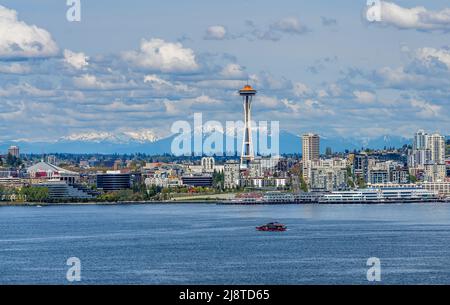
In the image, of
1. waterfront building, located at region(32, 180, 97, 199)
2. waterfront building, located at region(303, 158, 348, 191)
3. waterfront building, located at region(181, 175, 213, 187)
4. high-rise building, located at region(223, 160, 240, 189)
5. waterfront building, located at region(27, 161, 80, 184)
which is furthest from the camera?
waterfront building, located at region(181, 175, 213, 187)

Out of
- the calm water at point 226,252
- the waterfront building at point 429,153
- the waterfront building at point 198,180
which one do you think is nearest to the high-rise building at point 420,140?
the waterfront building at point 429,153

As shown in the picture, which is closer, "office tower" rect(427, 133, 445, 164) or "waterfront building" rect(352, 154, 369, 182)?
"waterfront building" rect(352, 154, 369, 182)

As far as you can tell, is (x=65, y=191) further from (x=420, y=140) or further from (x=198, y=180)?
(x=420, y=140)

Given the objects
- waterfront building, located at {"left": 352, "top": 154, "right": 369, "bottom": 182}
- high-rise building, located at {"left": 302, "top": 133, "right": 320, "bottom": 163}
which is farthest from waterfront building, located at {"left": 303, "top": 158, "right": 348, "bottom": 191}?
high-rise building, located at {"left": 302, "top": 133, "right": 320, "bottom": 163}

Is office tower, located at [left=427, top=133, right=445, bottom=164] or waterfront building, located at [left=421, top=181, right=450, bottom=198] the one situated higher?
office tower, located at [left=427, top=133, right=445, bottom=164]

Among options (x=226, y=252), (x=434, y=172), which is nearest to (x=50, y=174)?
(x=434, y=172)

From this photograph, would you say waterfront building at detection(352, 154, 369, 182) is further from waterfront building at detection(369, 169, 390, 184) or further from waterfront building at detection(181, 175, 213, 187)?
waterfront building at detection(181, 175, 213, 187)

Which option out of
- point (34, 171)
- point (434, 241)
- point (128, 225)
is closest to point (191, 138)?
point (34, 171)
